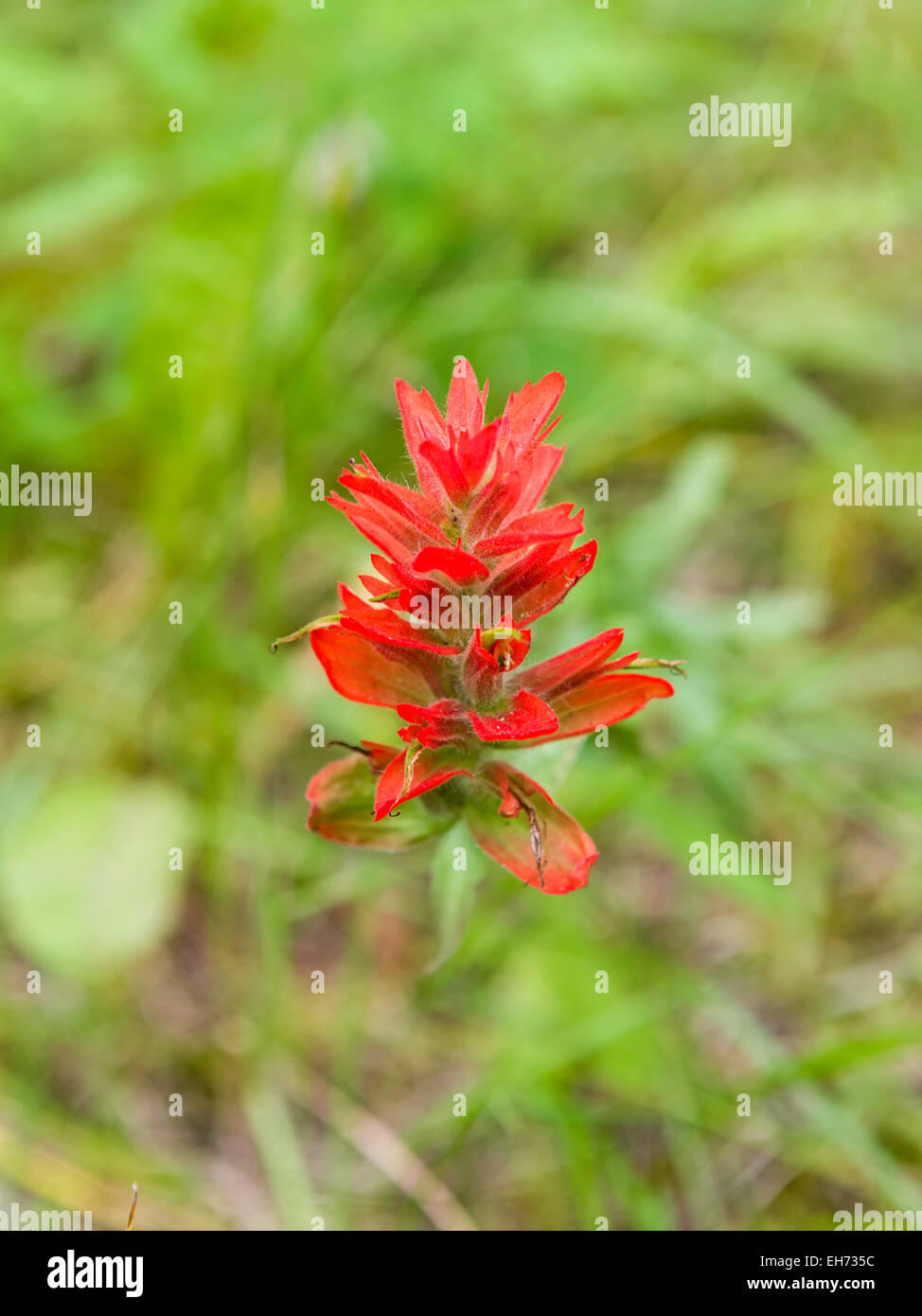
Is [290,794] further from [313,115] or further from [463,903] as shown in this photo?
[313,115]

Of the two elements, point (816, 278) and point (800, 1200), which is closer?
point (800, 1200)

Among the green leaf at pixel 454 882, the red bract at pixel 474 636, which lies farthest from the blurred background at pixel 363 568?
the red bract at pixel 474 636

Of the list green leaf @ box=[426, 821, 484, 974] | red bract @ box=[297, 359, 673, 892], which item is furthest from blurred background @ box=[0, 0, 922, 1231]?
red bract @ box=[297, 359, 673, 892]

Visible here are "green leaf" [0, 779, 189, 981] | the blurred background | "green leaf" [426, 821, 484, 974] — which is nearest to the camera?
"green leaf" [426, 821, 484, 974]

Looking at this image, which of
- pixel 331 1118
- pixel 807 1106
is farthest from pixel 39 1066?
pixel 807 1106

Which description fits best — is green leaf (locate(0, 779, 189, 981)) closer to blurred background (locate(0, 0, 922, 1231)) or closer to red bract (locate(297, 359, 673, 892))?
blurred background (locate(0, 0, 922, 1231))

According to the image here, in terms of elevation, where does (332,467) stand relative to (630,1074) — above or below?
above

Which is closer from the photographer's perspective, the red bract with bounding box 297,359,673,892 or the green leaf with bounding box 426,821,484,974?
the red bract with bounding box 297,359,673,892
